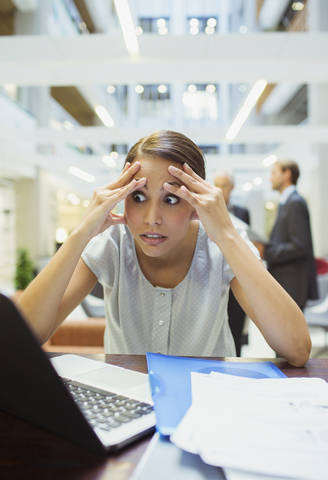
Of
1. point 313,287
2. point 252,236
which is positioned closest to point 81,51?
point 252,236

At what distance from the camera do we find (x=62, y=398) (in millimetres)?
468

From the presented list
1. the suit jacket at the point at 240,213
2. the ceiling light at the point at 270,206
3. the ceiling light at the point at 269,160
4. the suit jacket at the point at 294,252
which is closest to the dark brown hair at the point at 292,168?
the suit jacket at the point at 294,252

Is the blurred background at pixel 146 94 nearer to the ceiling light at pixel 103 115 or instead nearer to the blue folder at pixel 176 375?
the ceiling light at pixel 103 115

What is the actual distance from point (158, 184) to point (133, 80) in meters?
4.04

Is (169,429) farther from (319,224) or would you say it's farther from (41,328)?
(319,224)

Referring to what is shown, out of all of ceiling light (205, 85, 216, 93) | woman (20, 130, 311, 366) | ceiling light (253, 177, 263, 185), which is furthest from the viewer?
ceiling light (205, 85, 216, 93)

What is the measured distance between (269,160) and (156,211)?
920 centimetres

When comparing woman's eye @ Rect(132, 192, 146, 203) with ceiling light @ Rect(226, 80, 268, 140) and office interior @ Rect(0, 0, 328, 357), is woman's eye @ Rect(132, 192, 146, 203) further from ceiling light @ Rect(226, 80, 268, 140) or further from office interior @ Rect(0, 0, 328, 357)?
ceiling light @ Rect(226, 80, 268, 140)

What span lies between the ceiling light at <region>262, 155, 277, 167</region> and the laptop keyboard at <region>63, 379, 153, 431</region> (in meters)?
9.36

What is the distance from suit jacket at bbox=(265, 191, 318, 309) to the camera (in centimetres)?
313

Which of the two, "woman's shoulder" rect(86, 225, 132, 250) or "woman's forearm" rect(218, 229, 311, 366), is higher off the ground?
"woman's shoulder" rect(86, 225, 132, 250)

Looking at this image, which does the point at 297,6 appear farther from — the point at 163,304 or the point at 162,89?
the point at 163,304

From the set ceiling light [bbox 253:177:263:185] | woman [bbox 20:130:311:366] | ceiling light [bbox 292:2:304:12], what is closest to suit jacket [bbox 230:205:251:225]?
woman [bbox 20:130:311:366]

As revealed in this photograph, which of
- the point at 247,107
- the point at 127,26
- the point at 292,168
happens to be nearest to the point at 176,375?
the point at 292,168
